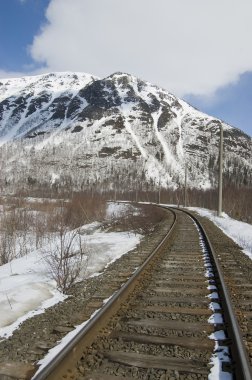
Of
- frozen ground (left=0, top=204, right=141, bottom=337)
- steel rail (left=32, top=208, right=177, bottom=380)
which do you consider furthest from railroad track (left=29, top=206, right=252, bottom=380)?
frozen ground (left=0, top=204, right=141, bottom=337)

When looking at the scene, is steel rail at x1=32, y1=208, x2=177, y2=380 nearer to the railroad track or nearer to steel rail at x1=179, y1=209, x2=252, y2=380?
the railroad track

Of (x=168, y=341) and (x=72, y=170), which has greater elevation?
(x=72, y=170)

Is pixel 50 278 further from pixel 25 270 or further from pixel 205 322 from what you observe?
pixel 205 322

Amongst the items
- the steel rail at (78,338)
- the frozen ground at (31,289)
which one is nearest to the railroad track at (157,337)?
the steel rail at (78,338)

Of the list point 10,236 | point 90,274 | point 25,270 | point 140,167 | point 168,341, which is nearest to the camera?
point 168,341

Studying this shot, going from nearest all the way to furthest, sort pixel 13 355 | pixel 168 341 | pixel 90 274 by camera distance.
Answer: pixel 13 355
pixel 168 341
pixel 90 274

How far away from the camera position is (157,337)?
16.6ft

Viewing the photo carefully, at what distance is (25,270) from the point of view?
1112 cm

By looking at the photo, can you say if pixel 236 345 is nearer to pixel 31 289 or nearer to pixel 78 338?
pixel 78 338

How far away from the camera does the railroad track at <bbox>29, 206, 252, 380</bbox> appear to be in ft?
13.5

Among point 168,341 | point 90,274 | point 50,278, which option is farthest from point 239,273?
point 168,341

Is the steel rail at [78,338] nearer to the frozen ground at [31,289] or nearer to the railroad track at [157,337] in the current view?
the railroad track at [157,337]

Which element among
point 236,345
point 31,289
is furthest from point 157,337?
point 31,289

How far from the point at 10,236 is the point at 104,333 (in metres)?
13.4
